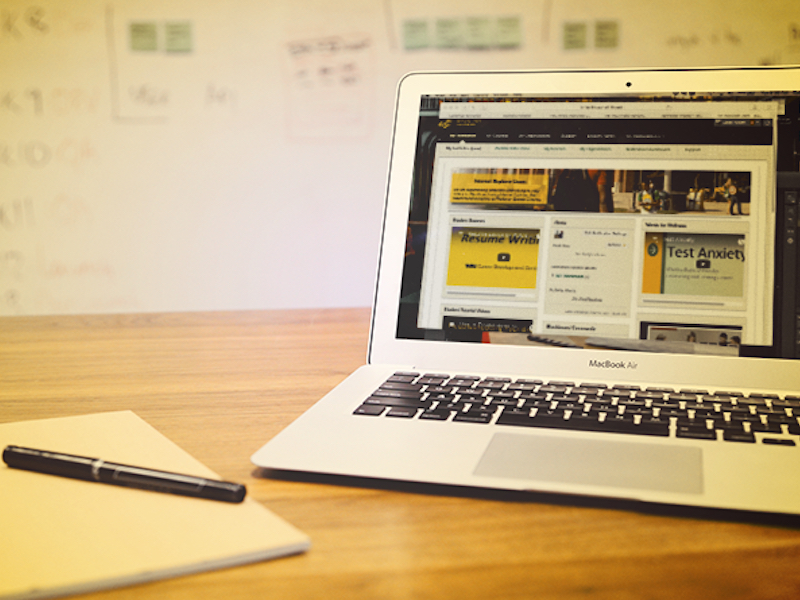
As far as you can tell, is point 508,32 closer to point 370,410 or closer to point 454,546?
point 370,410

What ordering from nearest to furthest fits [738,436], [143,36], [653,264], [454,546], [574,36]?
[454,546], [738,436], [653,264], [143,36], [574,36]

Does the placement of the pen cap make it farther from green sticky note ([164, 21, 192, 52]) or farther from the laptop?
green sticky note ([164, 21, 192, 52])

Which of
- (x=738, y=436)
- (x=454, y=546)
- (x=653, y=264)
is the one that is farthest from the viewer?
(x=653, y=264)

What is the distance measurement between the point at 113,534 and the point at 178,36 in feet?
7.79

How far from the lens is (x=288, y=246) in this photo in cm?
248

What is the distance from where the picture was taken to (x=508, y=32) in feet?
7.98

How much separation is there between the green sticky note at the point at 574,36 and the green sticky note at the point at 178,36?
139 centimetres

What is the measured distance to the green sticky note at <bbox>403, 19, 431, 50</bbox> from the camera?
2400 mm

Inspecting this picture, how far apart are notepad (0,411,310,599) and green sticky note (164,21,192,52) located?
224 centimetres

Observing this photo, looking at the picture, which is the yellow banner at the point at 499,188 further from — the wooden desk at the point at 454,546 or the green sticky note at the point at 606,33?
the green sticky note at the point at 606,33

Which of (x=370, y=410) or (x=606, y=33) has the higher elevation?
(x=606, y=33)

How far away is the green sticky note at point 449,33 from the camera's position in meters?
2.41

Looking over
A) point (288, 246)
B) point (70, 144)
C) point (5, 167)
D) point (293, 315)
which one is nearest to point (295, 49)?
point (288, 246)

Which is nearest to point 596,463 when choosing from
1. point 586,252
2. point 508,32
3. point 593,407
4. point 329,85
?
point 593,407
